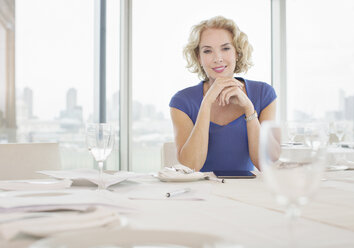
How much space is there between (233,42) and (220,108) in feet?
1.37

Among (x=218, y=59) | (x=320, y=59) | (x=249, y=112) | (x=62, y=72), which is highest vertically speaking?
(x=320, y=59)

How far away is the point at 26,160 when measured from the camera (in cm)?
178

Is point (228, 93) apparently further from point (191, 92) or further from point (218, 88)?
point (191, 92)

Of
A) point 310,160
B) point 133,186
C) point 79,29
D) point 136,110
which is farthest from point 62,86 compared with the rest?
point 310,160

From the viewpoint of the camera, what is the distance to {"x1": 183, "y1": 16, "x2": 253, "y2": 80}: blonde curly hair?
90.9 inches

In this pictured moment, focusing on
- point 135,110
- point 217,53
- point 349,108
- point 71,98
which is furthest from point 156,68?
point 349,108

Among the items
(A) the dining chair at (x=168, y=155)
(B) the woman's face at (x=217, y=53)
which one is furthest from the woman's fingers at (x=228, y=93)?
(A) the dining chair at (x=168, y=155)

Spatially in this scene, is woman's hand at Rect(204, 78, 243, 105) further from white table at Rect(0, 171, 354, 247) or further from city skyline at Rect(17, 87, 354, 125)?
city skyline at Rect(17, 87, 354, 125)

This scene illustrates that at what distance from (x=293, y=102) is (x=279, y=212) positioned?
3.85 m

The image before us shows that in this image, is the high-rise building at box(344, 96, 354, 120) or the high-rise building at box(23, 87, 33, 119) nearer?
the high-rise building at box(23, 87, 33, 119)

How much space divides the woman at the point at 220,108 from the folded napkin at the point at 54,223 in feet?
4.34

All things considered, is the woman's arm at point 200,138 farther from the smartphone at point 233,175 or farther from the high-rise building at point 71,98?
the high-rise building at point 71,98

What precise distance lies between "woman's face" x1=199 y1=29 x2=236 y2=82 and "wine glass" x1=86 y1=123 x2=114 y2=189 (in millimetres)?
1310

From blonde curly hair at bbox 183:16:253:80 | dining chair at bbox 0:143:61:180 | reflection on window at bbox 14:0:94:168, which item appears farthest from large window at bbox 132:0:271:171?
dining chair at bbox 0:143:61:180
